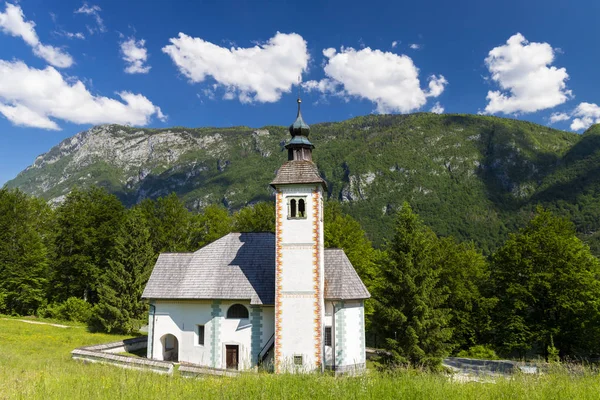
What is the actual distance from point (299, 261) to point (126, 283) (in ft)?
66.1

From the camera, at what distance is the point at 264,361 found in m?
20.1

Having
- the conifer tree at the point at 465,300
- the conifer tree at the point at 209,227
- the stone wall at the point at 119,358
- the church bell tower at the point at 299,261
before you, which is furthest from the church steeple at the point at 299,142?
the conifer tree at the point at 209,227

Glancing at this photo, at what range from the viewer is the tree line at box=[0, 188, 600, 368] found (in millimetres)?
23417

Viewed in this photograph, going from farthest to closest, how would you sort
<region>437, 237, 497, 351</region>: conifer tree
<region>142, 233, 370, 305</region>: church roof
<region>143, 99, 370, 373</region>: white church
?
<region>437, 237, 497, 351</region>: conifer tree, <region>142, 233, 370, 305</region>: church roof, <region>143, 99, 370, 373</region>: white church

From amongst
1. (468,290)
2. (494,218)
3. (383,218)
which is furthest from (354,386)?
(494,218)

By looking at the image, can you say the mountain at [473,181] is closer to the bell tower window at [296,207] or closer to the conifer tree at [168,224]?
the conifer tree at [168,224]

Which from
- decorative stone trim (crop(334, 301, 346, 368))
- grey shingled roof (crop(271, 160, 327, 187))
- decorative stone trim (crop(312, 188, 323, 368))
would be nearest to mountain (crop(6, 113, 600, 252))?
decorative stone trim (crop(334, 301, 346, 368))

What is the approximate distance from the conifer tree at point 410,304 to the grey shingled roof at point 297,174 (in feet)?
25.0

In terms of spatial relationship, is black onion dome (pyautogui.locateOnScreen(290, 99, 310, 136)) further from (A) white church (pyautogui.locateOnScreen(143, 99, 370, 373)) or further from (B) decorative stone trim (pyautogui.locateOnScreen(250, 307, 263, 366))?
(B) decorative stone trim (pyautogui.locateOnScreen(250, 307, 263, 366))

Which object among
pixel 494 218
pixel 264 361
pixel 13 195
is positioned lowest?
pixel 264 361

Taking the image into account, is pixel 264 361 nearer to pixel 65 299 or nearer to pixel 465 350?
pixel 465 350

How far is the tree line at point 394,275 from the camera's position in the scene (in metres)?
23.4

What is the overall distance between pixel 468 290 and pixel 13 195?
1906 inches

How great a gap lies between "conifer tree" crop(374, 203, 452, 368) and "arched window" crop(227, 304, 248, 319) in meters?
8.28
